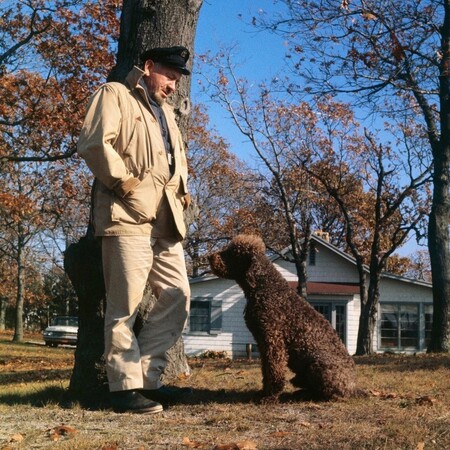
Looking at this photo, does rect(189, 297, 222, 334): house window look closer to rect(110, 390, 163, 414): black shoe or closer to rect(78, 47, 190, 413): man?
rect(78, 47, 190, 413): man

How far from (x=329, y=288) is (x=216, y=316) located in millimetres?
6070

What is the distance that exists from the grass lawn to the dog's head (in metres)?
1.04

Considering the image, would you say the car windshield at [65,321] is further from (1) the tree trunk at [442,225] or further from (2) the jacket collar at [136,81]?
(2) the jacket collar at [136,81]

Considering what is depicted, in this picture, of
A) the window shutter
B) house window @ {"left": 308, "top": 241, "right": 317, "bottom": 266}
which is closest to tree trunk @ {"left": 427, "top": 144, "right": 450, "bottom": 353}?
house window @ {"left": 308, "top": 241, "right": 317, "bottom": 266}

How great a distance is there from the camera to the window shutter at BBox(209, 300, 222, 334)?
34.2 metres

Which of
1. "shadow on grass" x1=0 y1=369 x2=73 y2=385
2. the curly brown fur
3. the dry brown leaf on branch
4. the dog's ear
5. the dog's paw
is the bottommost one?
"shadow on grass" x1=0 y1=369 x2=73 y2=385

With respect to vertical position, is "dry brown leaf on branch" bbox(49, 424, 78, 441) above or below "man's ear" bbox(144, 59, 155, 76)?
below

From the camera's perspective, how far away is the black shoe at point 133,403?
4852 millimetres

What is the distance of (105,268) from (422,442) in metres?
2.52

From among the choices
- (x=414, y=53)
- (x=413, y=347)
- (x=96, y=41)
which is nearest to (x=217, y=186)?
(x=413, y=347)

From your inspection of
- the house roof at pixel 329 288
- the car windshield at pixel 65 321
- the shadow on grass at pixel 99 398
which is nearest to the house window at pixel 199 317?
the house roof at pixel 329 288

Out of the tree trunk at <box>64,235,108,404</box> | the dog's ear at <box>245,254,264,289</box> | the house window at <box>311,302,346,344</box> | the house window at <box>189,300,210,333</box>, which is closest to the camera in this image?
the dog's ear at <box>245,254,264,289</box>

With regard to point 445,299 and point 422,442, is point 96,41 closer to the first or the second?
point 445,299

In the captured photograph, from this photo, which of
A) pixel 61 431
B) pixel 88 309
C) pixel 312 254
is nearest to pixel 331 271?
pixel 312 254
